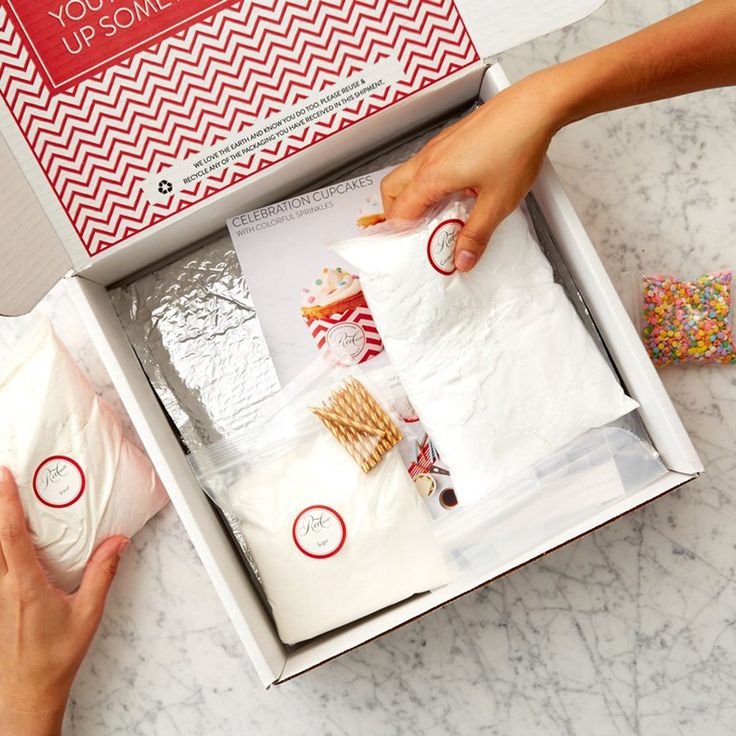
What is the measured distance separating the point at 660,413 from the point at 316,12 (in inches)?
18.4

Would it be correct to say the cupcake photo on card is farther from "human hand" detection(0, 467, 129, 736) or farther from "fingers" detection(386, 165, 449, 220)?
"human hand" detection(0, 467, 129, 736)

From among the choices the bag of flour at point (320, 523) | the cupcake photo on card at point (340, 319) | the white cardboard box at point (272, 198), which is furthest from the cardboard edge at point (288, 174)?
the bag of flour at point (320, 523)

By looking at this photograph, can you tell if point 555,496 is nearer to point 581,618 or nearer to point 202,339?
point 581,618

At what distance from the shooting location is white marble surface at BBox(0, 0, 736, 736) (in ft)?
2.59

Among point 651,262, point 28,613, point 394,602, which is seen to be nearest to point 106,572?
point 28,613

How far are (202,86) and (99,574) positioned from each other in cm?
53

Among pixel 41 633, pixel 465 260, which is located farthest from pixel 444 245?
pixel 41 633

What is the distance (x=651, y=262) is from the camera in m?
0.79

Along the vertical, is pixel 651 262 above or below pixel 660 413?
above

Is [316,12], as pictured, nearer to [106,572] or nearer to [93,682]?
[106,572]

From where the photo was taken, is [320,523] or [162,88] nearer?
[162,88]

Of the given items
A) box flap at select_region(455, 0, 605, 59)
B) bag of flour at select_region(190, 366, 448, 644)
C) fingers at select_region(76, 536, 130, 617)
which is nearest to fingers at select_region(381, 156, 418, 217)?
box flap at select_region(455, 0, 605, 59)

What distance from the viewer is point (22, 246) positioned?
54cm

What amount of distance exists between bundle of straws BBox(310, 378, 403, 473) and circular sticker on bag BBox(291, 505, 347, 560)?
6 centimetres
